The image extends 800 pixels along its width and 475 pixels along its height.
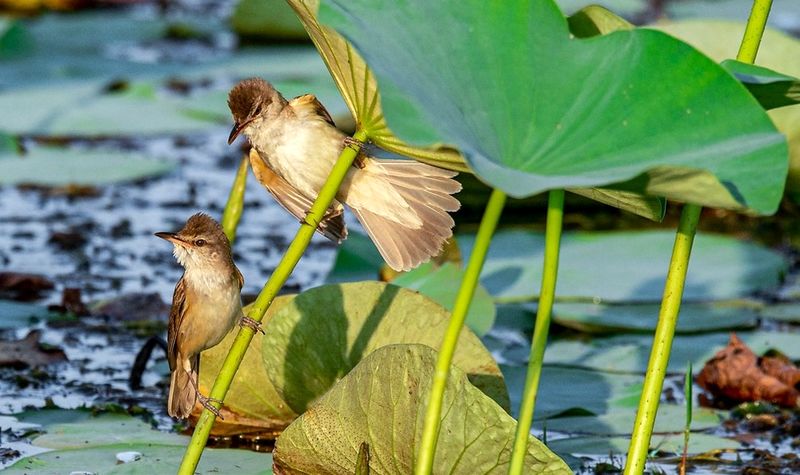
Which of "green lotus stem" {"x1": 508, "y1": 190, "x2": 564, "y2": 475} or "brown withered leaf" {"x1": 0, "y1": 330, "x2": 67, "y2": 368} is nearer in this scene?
"green lotus stem" {"x1": 508, "y1": 190, "x2": 564, "y2": 475}

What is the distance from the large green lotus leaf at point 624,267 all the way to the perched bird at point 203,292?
2.27 metres

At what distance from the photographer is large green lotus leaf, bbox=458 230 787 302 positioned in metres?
6.16

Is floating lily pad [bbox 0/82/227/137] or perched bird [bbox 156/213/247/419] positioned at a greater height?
floating lily pad [bbox 0/82/227/137]

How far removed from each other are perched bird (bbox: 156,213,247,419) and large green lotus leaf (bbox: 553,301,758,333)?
6.95 feet

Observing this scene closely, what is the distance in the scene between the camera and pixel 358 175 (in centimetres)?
340

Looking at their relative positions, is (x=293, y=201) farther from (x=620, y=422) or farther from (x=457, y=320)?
(x=620, y=422)

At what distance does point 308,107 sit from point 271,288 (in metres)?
0.75

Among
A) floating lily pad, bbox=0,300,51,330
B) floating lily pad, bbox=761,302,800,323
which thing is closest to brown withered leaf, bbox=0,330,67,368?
floating lily pad, bbox=0,300,51,330

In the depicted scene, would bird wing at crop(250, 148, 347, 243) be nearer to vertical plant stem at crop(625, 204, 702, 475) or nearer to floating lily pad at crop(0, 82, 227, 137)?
vertical plant stem at crop(625, 204, 702, 475)

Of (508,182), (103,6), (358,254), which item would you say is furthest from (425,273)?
(103,6)

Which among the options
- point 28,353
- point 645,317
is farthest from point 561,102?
point 645,317

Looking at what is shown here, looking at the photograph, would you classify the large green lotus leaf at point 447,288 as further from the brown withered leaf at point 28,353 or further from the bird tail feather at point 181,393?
the brown withered leaf at point 28,353

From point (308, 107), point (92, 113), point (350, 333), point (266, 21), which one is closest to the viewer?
point (308, 107)

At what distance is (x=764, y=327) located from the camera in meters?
5.90
